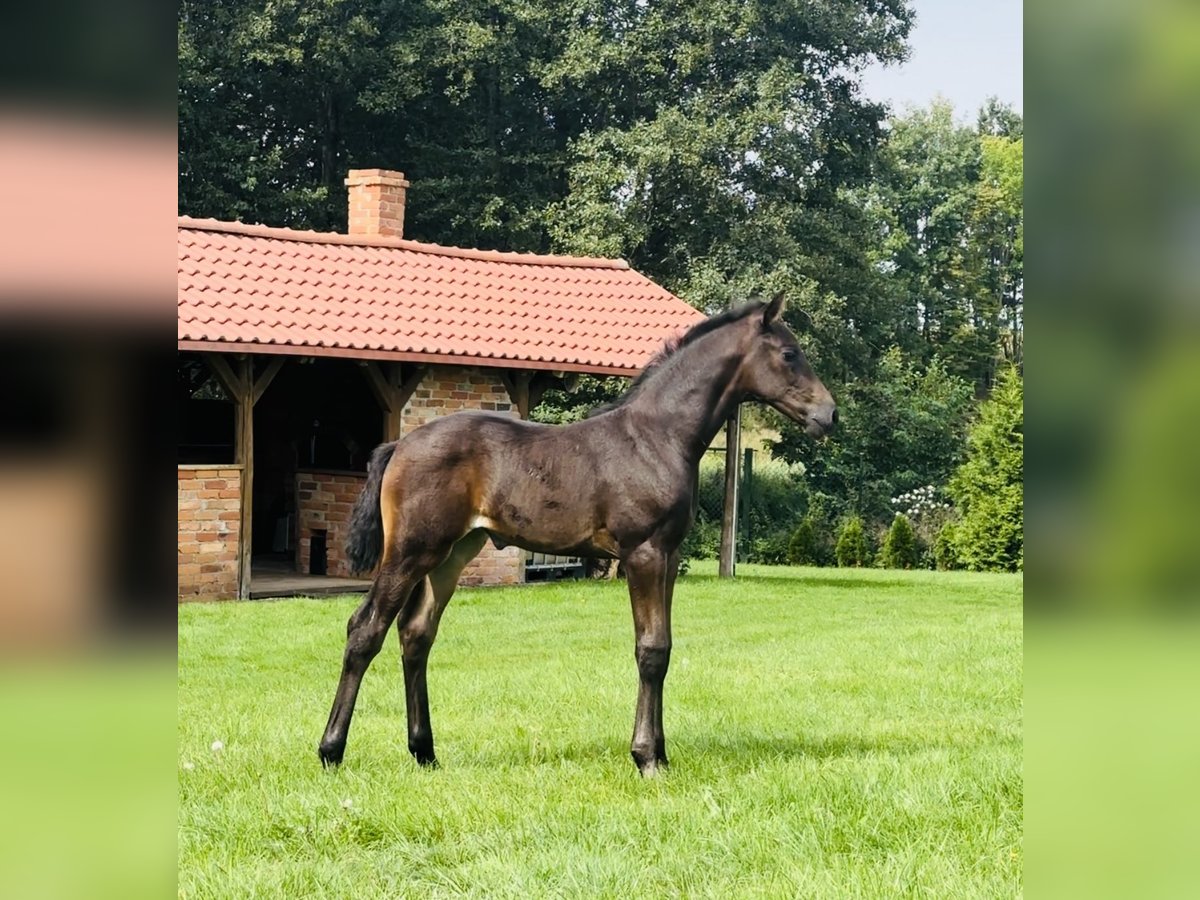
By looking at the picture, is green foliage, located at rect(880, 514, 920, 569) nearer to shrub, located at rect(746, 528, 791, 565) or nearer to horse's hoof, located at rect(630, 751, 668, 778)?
shrub, located at rect(746, 528, 791, 565)

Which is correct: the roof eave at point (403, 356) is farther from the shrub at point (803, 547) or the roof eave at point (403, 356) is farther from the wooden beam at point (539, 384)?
the shrub at point (803, 547)

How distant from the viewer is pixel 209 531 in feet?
45.2

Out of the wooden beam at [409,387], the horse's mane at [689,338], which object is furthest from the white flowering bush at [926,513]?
the horse's mane at [689,338]

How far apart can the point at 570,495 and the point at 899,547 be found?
1754 centimetres

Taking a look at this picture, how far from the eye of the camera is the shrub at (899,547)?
2284 centimetres

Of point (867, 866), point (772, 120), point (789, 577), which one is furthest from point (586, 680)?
point (772, 120)

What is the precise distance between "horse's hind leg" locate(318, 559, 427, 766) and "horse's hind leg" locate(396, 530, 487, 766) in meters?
0.20

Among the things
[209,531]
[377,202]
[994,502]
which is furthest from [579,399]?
[209,531]

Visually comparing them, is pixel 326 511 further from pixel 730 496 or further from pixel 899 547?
pixel 899 547

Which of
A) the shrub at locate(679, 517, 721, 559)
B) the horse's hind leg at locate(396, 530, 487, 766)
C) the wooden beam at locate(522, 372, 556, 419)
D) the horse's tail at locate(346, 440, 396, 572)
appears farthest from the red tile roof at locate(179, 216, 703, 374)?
the horse's hind leg at locate(396, 530, 487, 766)

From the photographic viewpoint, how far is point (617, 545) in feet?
20.1

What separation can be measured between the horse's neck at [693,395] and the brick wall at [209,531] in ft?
27.6
